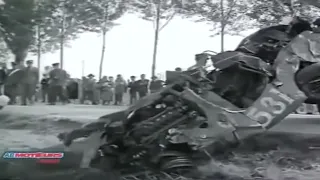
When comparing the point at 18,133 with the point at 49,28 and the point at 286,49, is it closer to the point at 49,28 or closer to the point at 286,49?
the point at 49,28

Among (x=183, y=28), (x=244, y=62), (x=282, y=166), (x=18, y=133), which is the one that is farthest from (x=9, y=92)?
(x=282, y=166)

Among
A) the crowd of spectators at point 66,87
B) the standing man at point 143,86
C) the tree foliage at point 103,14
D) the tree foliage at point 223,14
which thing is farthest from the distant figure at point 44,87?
the tree foliage at point 223,14

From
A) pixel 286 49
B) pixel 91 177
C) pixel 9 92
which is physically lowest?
pixel 91 177

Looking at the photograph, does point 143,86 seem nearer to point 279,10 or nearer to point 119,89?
point 119,89

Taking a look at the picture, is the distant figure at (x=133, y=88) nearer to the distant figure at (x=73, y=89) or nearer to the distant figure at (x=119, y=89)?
the distant figure at (x=119, y=89)

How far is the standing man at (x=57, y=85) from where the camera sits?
4.21m

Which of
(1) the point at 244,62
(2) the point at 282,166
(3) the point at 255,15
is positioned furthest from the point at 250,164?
(3) the point at 255,15

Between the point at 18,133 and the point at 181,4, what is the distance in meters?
1.24

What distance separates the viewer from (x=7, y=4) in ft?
13.8

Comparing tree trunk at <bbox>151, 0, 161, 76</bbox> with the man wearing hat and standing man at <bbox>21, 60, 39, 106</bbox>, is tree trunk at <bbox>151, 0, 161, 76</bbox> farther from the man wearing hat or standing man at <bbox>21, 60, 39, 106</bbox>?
standing man at <bbox>21, 60, 39, 106</bbox>

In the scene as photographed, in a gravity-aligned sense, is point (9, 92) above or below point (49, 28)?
below

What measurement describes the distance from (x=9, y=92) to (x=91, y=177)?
70 cm

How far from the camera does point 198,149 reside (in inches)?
167

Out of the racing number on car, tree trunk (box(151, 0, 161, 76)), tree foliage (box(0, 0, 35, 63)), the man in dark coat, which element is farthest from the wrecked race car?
tree foliage (box(0, 0, 35, 63))
